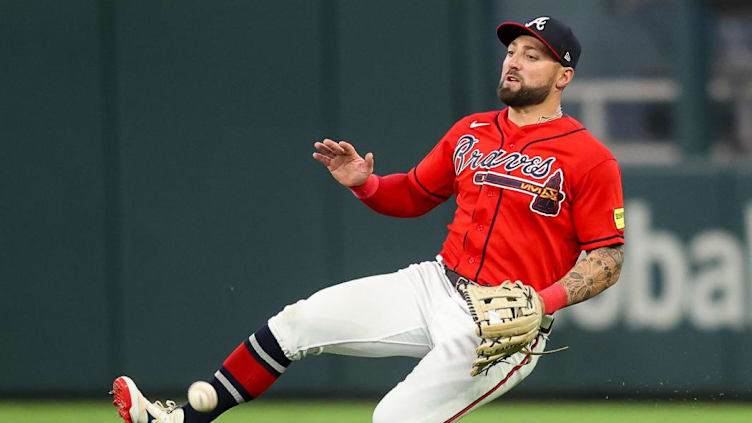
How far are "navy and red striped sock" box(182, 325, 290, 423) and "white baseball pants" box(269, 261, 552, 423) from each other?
0.04 meters

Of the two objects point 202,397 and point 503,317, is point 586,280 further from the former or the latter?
point 202,397

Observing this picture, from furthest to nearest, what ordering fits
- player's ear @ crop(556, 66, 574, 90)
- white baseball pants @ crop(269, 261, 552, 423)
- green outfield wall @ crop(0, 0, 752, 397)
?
green outfield wall @ crop(0, 0, 752, 397), player's ear @ crop(556, 66, 574, 90), white baseball pants @ crop(269, 261, 552, 423)

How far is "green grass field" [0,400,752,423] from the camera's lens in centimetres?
633

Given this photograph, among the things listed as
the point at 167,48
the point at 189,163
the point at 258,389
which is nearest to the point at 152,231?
the point at 189,163

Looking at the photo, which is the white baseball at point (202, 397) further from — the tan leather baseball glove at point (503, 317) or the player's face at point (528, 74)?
the player's face at point (528, 74)

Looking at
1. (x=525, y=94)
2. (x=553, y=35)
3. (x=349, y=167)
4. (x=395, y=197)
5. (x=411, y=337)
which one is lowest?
(x=411, y=337)

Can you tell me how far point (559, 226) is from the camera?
13.5ft

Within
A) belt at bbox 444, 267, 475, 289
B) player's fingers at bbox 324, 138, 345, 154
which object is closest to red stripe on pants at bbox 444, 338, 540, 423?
belt at bbox 444, 267, 475, 289

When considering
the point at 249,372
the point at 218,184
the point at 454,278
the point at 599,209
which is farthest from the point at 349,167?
the point at 218,184

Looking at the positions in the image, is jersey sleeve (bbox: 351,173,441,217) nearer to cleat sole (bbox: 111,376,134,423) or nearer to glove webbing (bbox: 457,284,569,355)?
glove webbing (bbox: 457,284,569,355)

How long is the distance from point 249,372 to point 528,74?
141 cm

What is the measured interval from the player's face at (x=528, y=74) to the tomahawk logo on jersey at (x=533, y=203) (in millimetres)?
110

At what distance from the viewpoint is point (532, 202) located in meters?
4.09

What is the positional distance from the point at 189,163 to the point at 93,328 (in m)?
1.07
